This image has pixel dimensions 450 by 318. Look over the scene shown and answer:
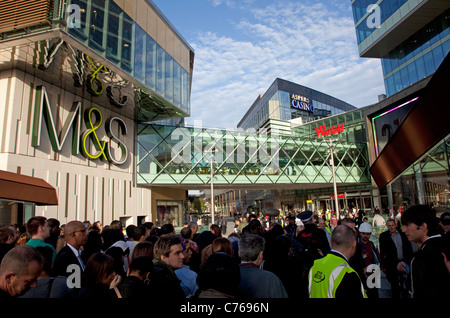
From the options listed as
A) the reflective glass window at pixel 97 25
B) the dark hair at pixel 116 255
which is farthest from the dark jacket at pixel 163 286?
the reflective glass window at pixel 97 25

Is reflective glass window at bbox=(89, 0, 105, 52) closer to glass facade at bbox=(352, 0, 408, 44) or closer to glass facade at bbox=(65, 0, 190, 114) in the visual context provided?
glass facade at bbox=(65, 0, 190, 114)

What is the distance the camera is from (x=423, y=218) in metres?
3.05

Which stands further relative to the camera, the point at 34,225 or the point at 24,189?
the point at 24,189

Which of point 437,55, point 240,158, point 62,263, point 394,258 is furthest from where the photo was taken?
point 240,158

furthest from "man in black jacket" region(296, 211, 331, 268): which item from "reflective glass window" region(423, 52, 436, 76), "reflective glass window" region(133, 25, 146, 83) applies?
"reflective glass window" region(423, 52, 436, 76)

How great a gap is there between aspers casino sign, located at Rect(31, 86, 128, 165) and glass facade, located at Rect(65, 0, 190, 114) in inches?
164

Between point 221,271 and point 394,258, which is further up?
point 221,271

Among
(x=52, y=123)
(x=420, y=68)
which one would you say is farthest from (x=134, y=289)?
(x=420, y=68)

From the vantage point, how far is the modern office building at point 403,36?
23.1 metres

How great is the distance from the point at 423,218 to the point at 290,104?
5919 cm

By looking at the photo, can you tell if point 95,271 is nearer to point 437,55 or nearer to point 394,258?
point 394,258

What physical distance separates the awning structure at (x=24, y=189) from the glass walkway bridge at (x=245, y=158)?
1083 cm

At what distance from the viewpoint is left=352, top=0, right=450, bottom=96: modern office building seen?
75.7ft
